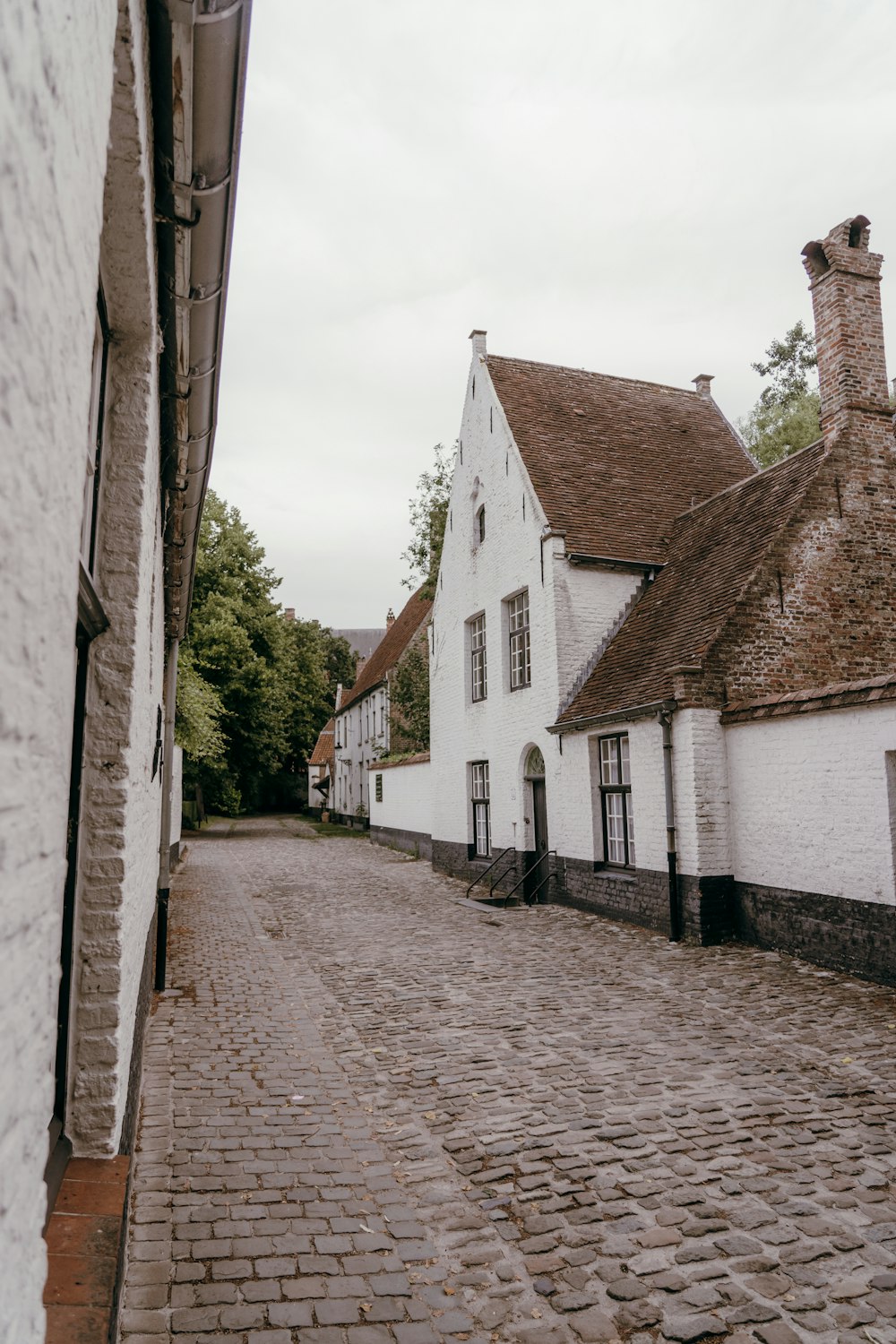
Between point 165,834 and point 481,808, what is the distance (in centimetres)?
959

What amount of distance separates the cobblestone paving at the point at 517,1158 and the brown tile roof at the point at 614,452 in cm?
794

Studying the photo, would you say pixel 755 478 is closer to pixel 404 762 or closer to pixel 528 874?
pixel 528 874

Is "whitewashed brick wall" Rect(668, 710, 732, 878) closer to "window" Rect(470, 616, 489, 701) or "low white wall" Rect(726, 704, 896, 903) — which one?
"low white wall" Rect(726, 704, 896, 903)

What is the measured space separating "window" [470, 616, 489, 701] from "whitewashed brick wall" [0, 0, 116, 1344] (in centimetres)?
1568

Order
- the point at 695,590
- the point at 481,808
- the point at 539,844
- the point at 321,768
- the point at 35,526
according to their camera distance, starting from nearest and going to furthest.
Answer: the point at 35,526
the point at 695,590
the point at 539,844
the point at 481,808
the point at 321,768

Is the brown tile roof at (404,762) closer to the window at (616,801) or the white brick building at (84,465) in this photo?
the window at (616,801)

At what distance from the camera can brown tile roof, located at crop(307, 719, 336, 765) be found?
51906 mm

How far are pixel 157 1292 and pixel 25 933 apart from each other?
2.74m

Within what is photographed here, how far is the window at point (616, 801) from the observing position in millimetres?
12055

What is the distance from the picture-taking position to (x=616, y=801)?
1238cm

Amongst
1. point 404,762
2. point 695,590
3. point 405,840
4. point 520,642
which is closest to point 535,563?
point 520,642

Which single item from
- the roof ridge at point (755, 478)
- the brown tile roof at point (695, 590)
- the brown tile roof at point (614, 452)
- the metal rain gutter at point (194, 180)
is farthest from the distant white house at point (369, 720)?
the metal rain gutter at point (194, 180)

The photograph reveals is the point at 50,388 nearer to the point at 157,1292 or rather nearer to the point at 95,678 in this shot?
the point at 95,678

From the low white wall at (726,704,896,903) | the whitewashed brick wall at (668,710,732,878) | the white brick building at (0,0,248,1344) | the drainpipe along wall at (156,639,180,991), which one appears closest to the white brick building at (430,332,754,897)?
the whitewashed brick wall at (668,710,732,878)
